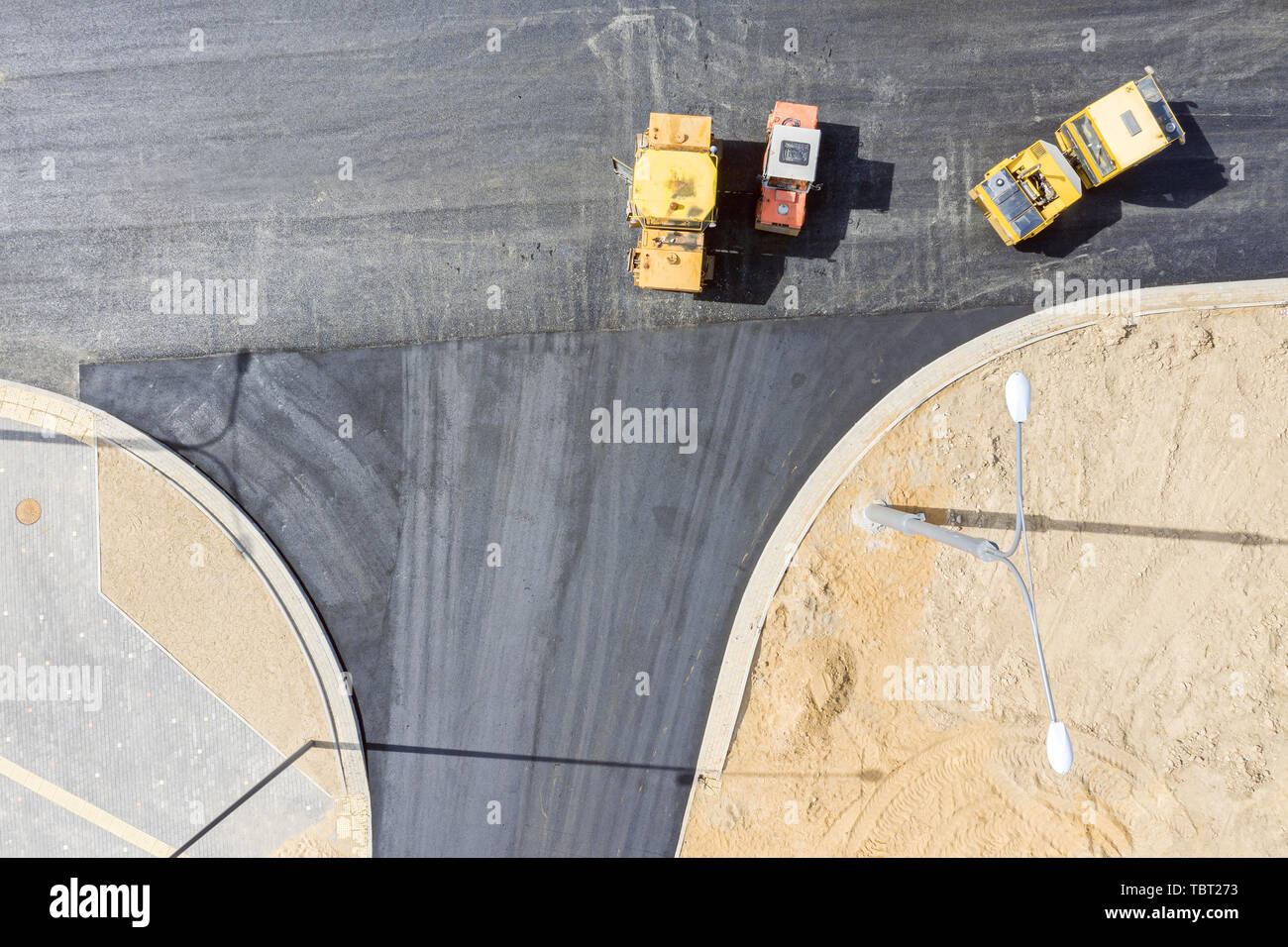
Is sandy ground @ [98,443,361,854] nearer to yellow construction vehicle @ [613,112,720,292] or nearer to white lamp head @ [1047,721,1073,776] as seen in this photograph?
yellow construction vehicle @ [613,112,720,292]

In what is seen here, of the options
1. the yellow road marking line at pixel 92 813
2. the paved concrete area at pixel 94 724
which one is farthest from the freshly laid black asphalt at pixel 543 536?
the yellow road marking line at pixel 92 813

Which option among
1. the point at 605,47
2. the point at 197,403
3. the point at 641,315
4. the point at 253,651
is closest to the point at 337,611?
the point at 253,651

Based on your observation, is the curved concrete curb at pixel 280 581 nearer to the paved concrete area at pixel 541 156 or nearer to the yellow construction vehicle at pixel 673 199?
the paved concrete area at pixel 541 156

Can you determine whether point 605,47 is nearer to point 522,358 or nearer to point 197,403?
point 522,358

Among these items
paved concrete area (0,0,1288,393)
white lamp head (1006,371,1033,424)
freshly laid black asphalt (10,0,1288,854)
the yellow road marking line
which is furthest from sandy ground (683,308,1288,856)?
the yellow road marking line

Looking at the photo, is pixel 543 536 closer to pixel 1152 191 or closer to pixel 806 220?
pixel 806 220
